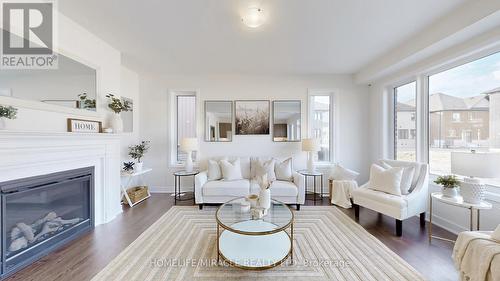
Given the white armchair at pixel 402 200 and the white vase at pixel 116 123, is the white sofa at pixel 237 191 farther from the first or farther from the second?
the white vase at pixel 116 123

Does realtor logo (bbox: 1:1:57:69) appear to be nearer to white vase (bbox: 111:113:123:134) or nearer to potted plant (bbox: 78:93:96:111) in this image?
potted plant (bbox: 78:93:96:111)

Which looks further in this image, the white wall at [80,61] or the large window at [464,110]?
the large window at [464,110]

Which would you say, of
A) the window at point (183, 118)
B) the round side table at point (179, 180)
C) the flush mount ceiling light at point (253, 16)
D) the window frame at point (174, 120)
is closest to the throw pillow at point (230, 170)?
the round side table at point (179, 180)

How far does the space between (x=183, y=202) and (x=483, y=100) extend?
463cm

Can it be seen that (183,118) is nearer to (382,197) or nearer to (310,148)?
(310,148)

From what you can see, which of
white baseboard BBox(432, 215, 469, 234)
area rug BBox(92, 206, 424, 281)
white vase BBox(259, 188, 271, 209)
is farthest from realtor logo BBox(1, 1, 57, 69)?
white baseboard BBox(432, 215, 469, 234)

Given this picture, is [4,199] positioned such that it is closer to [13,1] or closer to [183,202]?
[13,1]

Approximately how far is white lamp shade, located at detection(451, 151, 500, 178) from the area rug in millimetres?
1115

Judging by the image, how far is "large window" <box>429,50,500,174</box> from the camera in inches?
91.3

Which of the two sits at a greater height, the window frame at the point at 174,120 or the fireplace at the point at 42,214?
the window frame at the point at 174,120

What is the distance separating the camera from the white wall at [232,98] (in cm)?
426

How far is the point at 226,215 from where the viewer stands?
221 cm

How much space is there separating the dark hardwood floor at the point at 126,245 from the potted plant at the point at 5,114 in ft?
4.47

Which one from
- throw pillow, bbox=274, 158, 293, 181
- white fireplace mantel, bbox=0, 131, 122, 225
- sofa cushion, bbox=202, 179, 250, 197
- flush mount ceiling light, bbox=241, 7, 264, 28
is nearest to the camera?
white fireplace mantel, bbox=0, 131, 122, 225
